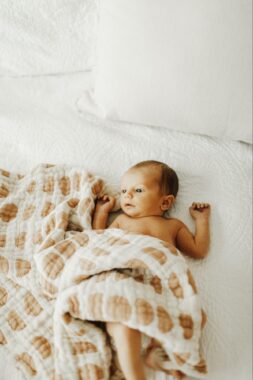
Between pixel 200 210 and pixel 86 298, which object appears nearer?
pixel 86 298

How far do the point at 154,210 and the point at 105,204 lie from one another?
0.50 ft

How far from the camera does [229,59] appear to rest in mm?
1119

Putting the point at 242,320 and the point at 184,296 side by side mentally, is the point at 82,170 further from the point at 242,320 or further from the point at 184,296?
the point at 242,320

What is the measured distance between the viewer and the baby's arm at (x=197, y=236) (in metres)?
1.07

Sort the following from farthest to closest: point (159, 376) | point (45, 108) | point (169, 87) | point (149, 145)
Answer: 1. point (45, 108)
2. point (149, 145)
3. point (169, 87)
4. point (159, 376)

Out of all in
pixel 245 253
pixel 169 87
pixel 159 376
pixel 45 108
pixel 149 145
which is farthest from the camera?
pixel 45 108

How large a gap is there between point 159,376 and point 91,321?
0.67 feet

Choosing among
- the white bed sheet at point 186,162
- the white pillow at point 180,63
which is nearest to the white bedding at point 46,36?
the white bed sheet at point 186,162

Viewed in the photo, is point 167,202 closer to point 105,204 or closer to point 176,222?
point 176,222

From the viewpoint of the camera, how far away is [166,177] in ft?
3.78

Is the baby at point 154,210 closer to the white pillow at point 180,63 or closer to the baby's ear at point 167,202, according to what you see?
the baby's ear at point 167,202

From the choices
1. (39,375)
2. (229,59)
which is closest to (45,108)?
(229,59)

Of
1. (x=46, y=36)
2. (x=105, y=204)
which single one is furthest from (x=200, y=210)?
(x=46, y=36)

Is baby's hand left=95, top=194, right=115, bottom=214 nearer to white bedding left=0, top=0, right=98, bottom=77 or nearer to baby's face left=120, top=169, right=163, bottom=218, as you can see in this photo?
baby's face left=120, top=169, right=163, bottom=218
